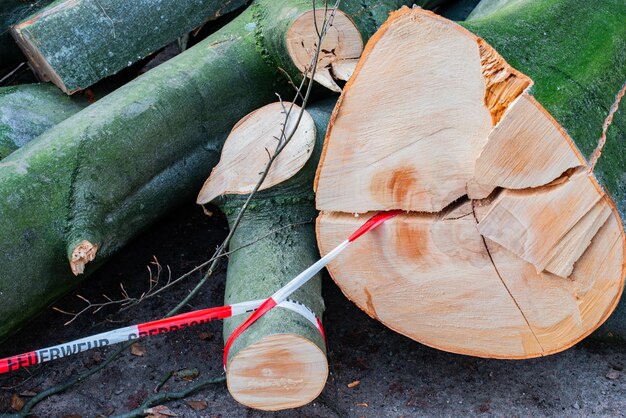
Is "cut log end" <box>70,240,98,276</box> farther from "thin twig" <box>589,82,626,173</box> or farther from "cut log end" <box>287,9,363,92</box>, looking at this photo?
"thin twig" <box>589,82,626,173</box>

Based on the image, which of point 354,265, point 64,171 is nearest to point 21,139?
point 64,171

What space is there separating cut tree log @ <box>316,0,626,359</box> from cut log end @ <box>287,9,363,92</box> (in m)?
0.64

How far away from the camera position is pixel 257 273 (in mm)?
2795

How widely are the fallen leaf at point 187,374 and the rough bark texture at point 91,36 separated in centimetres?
144

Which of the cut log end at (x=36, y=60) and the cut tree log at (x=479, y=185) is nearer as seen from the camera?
the cut tree log at (x=479, y=185)

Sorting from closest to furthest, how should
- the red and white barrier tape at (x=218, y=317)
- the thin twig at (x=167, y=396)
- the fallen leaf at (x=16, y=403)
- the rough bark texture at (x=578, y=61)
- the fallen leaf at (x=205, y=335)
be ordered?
the rough bark texture at (x=578, y=61), the red and white barrier tape at (x=218, y=317), the thin twig at (x=167, y=396), the fallen leaf at (x=16, y=403), the fallen leaf at (x=205, y=335)

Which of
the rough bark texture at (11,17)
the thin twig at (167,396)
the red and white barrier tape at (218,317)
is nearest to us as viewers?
the red and white barrier tape at (218,317)

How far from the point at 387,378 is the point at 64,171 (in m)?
1.58

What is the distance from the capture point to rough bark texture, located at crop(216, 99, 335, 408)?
2.65 m

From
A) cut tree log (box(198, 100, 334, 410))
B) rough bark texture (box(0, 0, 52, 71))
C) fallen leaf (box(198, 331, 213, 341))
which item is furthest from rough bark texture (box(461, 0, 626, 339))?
rough bark texture (box(0, 0, 52, 71))

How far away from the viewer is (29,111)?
3361 millimetres

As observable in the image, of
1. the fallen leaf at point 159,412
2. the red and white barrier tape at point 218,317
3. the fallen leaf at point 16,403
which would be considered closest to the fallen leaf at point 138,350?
the fallen leaf at point 159,412

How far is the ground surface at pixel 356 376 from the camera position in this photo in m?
2.92

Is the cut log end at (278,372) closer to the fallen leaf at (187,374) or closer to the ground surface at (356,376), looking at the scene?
the ground surface at (356,376)
